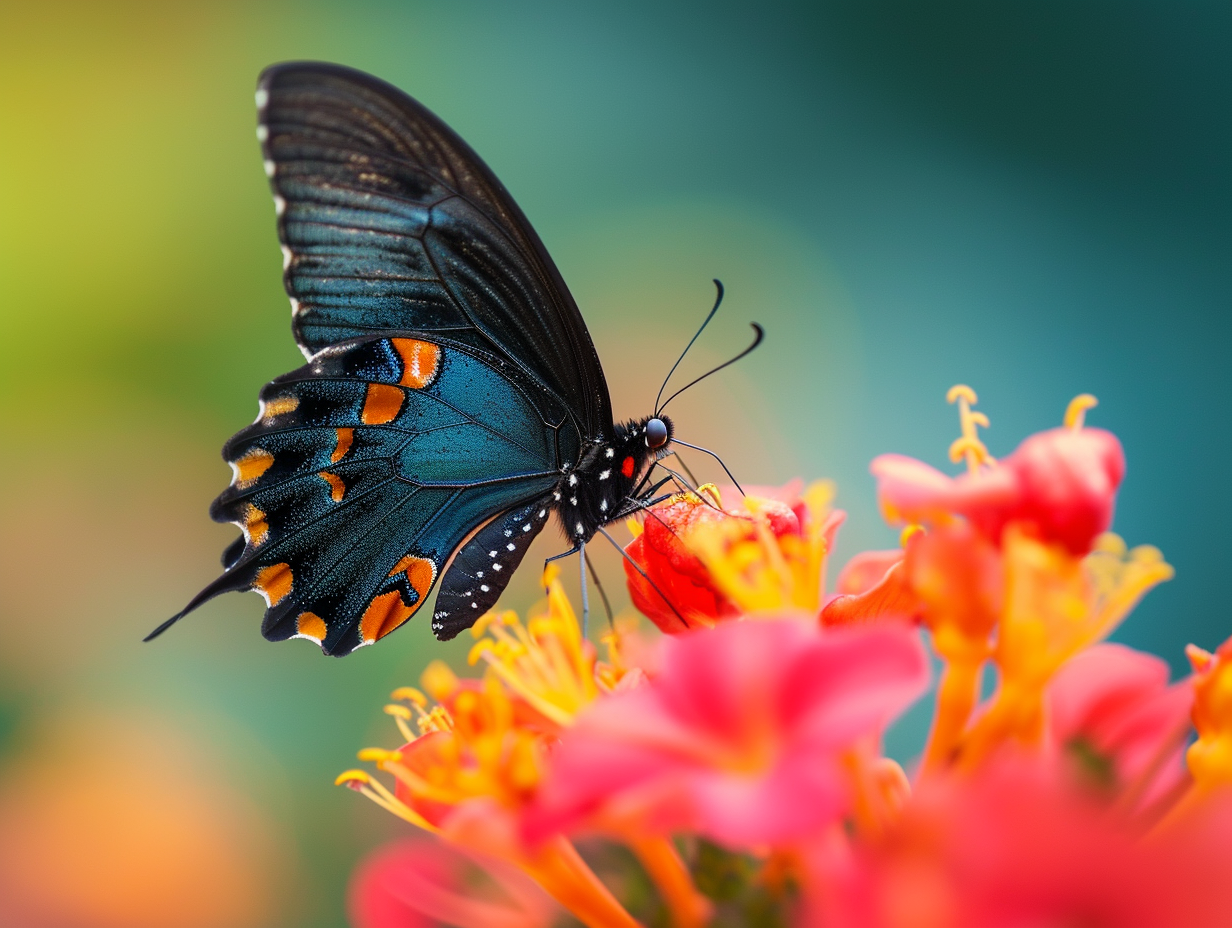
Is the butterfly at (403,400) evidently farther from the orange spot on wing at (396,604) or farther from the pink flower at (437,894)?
the pink flower at (437,894)

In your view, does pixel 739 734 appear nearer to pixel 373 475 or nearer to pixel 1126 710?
pixel 1126 710

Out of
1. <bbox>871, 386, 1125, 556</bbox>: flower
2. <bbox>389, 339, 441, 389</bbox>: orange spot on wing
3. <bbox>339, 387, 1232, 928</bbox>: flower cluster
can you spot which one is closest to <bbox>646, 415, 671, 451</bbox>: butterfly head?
<bbox>389, 339, 441, 389</bbox>: orange spot on wing

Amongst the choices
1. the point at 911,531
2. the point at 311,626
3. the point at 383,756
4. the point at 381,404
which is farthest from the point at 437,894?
the point at 381,404

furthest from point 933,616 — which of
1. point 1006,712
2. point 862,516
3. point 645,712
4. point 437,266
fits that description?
point 862,516

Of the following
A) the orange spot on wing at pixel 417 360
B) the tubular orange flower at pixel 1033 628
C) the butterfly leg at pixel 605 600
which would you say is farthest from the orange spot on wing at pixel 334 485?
the tubular orange flower at pixel 1033 628

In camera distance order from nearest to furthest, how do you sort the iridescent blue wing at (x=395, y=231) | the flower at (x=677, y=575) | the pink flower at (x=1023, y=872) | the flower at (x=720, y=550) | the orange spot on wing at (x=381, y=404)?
1. the pink flower at (x=1023, y=872)
2. the flower at (x=720, y=550)
3. the flower at (x=677, y=575)
4. the iridescent blue wing at (x=395, y=231)
5. the orange spot on wing at (x=381, y=404)

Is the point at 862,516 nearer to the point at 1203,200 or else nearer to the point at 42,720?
the point at 1203,200

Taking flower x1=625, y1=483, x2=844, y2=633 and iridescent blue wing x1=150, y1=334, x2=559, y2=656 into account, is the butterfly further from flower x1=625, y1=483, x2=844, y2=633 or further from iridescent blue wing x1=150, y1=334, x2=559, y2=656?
flower x1=625, y1=483, x2=844, y2=633
